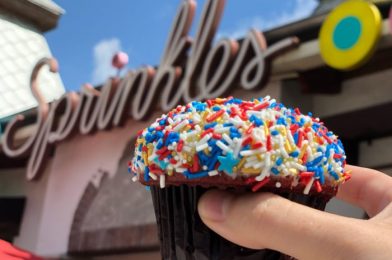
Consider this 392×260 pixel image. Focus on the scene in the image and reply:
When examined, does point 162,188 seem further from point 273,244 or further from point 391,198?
point 391,198

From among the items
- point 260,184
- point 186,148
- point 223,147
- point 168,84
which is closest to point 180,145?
point 186,148

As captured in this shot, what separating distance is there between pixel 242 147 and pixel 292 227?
236 millimetres

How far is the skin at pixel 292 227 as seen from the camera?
125cm

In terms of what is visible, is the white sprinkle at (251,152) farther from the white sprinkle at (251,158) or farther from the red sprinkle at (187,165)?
the red sprinkle at (187,165)

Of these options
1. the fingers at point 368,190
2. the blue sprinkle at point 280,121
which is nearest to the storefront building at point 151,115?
the fingers at point 368,190

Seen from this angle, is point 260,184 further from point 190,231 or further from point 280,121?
point 190,231

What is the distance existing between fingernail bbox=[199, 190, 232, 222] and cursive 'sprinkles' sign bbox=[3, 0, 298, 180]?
223 inches

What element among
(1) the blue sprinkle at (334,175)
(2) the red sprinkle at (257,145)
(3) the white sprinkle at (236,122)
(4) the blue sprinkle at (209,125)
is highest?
(3) the white sprinkle at (236,122)

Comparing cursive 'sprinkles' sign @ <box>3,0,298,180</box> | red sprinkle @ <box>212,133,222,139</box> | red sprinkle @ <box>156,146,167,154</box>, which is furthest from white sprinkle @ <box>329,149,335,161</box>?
cursive 'sprinkles' sign @ <box>3,0,298,180</box>

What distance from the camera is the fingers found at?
5.67ft

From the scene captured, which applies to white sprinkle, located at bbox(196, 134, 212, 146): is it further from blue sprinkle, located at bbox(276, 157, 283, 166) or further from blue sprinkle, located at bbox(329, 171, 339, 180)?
blue sprinkle, located at bbox(329, 171, 339, 180)

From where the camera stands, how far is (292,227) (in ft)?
4.27

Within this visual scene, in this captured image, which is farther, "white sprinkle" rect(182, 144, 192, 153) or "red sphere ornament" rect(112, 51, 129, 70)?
"red sphere ornament" rect(112, 51, 129, 70)

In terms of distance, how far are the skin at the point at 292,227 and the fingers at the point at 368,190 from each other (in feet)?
1.03
